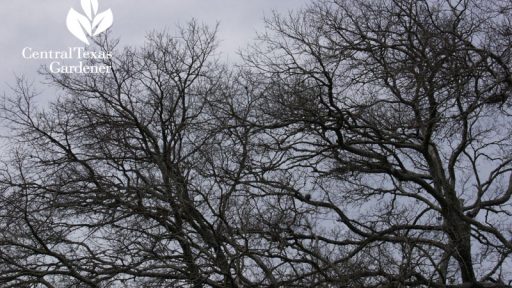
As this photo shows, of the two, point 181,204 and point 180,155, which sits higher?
point 180,155

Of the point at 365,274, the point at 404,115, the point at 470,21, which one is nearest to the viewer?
the point at 365,274

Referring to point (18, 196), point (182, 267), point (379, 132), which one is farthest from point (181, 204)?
point (379, 132)

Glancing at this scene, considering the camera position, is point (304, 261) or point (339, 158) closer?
point (304, 261)

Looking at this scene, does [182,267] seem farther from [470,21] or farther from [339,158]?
[470,21]

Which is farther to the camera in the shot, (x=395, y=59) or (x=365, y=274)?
(x=395, y=59)

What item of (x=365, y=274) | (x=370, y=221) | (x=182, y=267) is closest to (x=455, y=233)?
(x=370, y=221)

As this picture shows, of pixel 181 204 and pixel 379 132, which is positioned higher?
pixel 379 132

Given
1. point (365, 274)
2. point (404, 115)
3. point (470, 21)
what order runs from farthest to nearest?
point (404, 115) → point (470, 21) → point (365, 274)

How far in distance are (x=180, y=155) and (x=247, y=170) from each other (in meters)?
1.72

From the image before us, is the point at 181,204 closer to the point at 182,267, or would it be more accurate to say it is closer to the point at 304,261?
the point at 182,267

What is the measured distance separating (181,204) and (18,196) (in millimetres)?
3104

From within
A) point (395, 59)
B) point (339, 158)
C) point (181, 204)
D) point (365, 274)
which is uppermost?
point (395, 59)

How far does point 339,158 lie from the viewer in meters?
14.3

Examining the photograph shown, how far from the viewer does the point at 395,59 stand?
44.8 feet
